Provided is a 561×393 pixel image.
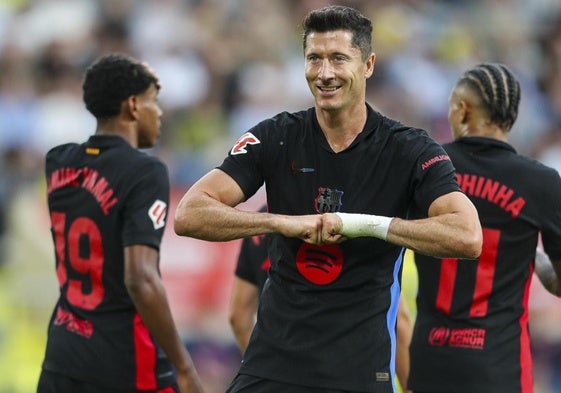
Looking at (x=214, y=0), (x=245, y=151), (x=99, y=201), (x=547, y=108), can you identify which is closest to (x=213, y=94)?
(x=214, y=0)

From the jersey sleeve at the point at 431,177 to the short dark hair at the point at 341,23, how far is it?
1.82 feet

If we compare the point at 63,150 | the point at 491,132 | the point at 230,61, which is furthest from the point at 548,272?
the point at 230,61

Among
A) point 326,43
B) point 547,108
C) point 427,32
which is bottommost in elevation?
point 326,43

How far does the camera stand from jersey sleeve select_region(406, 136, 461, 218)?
17.3 feet

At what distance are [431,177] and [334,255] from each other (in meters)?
0.56

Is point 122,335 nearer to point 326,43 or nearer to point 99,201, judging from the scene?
point 99,201

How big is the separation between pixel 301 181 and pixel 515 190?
137cm

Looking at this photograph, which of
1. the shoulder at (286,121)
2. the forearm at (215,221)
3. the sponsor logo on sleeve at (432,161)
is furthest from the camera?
the shoulder at (286,121)

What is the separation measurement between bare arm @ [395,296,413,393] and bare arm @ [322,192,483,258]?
6.39ft

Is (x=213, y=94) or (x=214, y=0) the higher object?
(x=214, y=0)

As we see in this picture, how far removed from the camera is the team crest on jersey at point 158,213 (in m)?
6.39

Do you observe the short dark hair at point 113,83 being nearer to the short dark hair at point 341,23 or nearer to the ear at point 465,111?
the short dark hair at point 341,23

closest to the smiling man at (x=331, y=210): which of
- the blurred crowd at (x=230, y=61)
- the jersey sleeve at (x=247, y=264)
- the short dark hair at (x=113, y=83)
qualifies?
the short dark hair at (x=113, y=83)

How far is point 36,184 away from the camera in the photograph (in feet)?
38.3
